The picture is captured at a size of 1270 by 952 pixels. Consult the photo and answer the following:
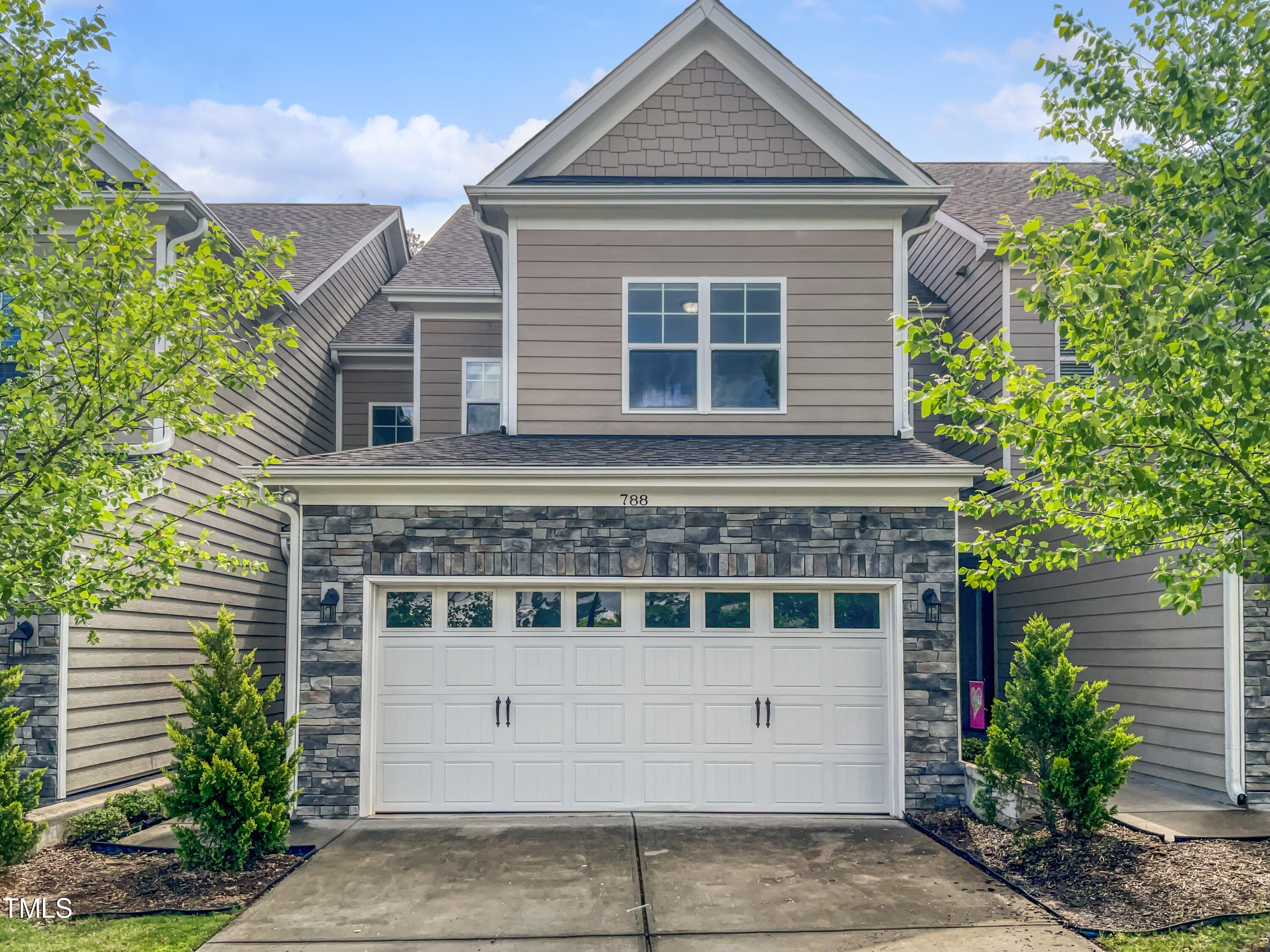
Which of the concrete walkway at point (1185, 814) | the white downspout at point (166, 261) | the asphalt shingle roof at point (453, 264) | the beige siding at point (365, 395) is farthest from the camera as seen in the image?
the beige siding at point (365, 395)

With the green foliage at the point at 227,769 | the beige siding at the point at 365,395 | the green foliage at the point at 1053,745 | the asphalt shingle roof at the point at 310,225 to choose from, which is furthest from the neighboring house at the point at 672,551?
the asphalt shingle roof at the point at 310,225

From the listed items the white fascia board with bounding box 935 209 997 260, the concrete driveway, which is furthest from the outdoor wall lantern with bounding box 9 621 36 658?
the white fascia board with bounding box 935 209 997 260

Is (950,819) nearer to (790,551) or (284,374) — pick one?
(790,551)

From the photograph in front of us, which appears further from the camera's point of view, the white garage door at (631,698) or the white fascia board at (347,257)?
the white fascia board at (347,257)

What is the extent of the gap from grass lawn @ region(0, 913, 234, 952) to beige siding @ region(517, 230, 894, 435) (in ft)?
18.6

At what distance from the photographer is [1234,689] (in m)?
8.71

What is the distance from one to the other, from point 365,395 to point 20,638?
7019 millimetres

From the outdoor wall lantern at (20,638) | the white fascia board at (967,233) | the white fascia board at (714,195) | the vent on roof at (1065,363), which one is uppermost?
the white fascia board at (967,233)

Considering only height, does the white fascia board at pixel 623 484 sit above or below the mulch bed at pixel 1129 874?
above

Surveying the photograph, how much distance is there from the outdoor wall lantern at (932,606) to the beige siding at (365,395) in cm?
858

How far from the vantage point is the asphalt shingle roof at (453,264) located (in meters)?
13.3

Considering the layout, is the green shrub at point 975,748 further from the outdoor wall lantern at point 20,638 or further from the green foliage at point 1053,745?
the outdoor wall lantern at point 20,638

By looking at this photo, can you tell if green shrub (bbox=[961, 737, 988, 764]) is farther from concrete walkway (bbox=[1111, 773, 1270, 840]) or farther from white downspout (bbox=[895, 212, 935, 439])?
white downspout (bbox=[895, 212, 935, 439])

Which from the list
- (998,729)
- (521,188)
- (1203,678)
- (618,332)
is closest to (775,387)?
(618,332)
